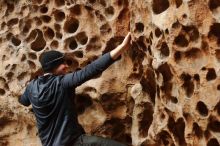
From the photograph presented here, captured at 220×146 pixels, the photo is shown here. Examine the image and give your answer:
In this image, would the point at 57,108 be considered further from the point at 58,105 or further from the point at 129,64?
the point at 129,64

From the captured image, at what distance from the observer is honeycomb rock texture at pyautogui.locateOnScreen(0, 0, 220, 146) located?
3.19 metres

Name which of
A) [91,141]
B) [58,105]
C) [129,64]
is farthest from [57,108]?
[129,64]

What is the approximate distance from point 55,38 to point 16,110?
2.13ft

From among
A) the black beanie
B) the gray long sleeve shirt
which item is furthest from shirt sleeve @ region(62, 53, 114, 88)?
the black beanie

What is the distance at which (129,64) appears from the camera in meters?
4.02

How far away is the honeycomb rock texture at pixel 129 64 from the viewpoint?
3193mm

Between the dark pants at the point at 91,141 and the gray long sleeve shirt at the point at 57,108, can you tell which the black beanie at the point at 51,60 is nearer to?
the gray long sleeve shirt at the point at 57,108

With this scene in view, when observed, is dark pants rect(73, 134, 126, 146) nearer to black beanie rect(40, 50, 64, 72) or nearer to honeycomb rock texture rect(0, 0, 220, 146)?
honeycomb rock texture rect(0, 0, 220, 146)

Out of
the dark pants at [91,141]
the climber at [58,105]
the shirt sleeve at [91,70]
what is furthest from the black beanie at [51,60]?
the dark pants at [91,141]

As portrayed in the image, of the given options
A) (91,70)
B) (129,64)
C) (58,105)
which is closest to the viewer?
(91,70)

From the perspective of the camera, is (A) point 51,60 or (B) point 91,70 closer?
(B) point 91,70

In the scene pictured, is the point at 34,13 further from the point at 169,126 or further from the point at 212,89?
the point at 212,89

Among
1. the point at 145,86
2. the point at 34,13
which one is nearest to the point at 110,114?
the point at 145,86

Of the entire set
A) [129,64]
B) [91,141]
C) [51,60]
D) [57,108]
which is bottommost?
[91,141]
